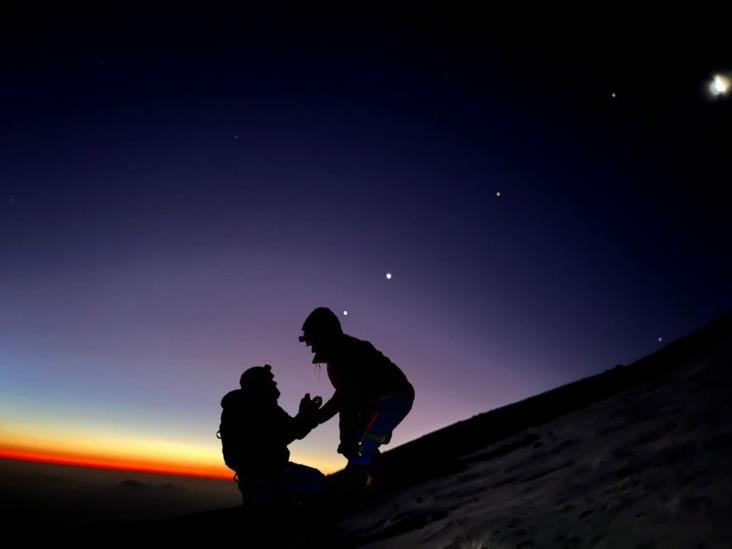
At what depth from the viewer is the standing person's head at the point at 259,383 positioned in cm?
598

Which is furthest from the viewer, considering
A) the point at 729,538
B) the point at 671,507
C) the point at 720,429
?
the point at 720,429

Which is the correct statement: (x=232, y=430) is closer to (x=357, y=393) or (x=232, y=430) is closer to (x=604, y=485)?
(x=357, y=393)

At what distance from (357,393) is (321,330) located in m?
1.00

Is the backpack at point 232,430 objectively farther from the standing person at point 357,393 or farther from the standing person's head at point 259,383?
the standing person at point 357,393

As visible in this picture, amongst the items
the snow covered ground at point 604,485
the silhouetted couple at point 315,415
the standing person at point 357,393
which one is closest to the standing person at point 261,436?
the silhouetted couple at point 315,415

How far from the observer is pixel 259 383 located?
238 inches

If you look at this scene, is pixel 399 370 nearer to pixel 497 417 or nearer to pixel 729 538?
pixel 729 538

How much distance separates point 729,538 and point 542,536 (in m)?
1.03

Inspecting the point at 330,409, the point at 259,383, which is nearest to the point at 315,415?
the point at 330,409

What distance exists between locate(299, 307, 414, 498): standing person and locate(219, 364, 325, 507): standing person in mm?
468

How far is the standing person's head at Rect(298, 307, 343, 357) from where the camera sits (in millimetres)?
5840

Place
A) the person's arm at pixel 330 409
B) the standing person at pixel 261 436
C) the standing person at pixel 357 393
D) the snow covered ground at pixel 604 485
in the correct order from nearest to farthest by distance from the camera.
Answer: the snow covered ground at pixel 604 485 → the standing person at pixel 357 393 → the standing person at pixel 261 436 → the person's arm at pixel 330 409

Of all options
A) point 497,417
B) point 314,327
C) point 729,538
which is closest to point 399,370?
point 314,327

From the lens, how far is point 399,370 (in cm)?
564
